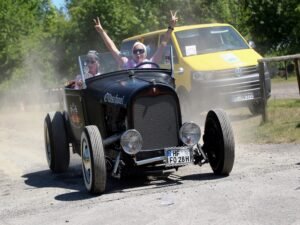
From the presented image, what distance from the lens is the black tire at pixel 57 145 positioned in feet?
31.5

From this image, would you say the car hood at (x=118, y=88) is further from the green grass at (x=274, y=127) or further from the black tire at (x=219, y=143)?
the green grass at (x=274, y=127)

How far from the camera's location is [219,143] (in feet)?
26.5

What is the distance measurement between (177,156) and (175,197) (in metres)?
0.78

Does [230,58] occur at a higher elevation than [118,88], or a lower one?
higher

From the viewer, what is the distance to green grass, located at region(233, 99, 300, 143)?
11.0 metres

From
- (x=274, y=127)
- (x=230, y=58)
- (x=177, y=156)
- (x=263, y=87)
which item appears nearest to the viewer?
(x=177, y=156)

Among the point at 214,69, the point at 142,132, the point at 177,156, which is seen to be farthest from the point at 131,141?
the point at 214,69

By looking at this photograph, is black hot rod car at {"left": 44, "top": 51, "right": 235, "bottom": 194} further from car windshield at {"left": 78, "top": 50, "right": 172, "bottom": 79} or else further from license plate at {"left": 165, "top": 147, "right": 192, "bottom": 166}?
car windshield at {"left": 78, "top": 50, "right": 172, "bottom": 79}

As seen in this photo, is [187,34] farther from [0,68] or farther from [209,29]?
[0,68]

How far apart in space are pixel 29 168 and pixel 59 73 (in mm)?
21939

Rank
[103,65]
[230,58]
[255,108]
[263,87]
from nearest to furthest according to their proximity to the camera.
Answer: [103,65] → [263,87] → [230,58] → [255,108]

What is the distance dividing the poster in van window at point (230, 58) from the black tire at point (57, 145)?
5.59 metres

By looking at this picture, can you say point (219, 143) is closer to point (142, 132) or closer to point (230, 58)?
point (142, 132)

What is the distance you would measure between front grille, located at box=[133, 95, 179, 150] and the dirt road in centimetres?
53
